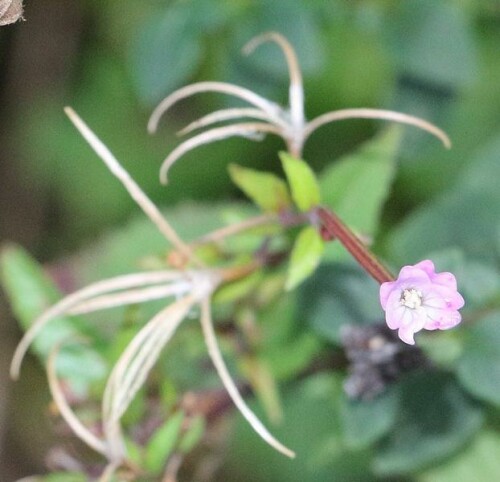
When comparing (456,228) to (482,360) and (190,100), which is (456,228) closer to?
(482,360)

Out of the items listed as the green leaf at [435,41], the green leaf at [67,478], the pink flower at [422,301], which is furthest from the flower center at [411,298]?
the green leaf at [435,41]

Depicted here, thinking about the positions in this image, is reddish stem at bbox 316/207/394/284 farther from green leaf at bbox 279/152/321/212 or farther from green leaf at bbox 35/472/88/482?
green leaf at bbox 35/472/88/482

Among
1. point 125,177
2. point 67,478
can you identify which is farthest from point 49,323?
point 125,177

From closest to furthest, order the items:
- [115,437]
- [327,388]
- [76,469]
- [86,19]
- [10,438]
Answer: [115,437]
[76,469]
[327,388]
[10,438]
[86,19]

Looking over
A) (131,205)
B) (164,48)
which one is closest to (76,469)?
(164,48)

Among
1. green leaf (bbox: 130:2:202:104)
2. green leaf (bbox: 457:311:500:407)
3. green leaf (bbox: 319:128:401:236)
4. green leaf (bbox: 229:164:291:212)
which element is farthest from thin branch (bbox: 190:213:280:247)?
green leaf (bbox: 130:2:202:104)

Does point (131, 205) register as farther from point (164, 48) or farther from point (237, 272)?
point (237, 272)
